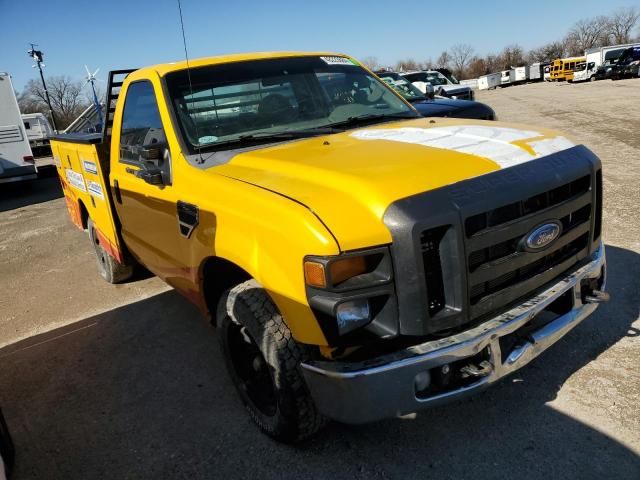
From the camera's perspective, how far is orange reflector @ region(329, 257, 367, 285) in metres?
2.11

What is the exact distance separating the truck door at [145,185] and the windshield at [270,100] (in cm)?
25

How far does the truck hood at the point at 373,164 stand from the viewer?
2143 mm

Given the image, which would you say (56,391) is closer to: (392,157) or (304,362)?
(304,362)

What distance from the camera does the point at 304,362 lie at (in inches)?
93.0

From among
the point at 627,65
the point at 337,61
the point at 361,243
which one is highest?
the point at 337,61

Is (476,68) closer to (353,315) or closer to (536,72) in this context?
(536,72)

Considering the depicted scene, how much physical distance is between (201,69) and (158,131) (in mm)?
544

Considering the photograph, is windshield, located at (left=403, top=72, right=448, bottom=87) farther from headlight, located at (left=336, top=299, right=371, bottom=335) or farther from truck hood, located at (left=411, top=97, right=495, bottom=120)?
headlight, located at (left=336, top=299, right=371, bottom=335)

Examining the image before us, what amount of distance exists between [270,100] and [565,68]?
49.8m

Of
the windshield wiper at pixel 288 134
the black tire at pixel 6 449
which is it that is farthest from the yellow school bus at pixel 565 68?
the black tire at pixel 6 449

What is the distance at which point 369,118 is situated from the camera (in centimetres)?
365

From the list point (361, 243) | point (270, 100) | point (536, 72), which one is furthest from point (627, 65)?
point (361, 243)

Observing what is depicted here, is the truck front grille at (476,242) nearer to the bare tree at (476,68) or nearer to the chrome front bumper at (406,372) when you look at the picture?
the chrome front bumper at (406,372)

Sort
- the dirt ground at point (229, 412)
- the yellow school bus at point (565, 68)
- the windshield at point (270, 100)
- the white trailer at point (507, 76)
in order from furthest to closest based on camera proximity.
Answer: the white trailer at point (507, 76) < the yellow school bus at point (565, 68) < the windshield at point (270, 100) < the dirt ground at point (229, 412)
